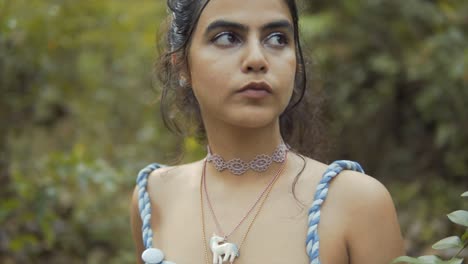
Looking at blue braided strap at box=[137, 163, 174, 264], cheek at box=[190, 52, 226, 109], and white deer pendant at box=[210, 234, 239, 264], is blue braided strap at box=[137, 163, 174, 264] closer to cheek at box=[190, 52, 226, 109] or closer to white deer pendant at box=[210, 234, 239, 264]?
white deer pendant at box=[210, 234, 239, 264]

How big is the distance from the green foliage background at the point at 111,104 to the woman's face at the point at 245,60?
5.07 ft

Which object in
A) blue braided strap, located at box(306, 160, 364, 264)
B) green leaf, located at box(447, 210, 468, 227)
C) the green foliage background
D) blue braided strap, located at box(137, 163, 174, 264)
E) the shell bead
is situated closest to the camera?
green leaf, located at box(447, 210, 468, 227)

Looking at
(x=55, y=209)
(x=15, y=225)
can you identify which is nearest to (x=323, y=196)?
(x=15, y=225)

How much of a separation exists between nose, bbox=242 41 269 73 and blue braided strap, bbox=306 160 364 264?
33 cm

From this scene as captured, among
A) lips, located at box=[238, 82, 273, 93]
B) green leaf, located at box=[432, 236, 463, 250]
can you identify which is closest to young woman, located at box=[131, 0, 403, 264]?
lips, located at box=[238, 82, 273, 93]

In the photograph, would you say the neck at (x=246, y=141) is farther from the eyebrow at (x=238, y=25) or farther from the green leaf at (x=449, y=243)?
the green leaf at (x=449, y=243)

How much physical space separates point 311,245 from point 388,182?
3170 millimetres

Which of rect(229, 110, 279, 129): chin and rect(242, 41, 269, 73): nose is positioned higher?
rect(242, 41, 269, 73): nose

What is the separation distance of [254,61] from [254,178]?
36 cm

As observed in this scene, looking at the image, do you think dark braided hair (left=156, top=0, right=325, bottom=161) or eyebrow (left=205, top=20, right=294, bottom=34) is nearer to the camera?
eyebrow (left=205, top=20, right=294, bottom=34)

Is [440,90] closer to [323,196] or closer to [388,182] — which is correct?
[388,182]

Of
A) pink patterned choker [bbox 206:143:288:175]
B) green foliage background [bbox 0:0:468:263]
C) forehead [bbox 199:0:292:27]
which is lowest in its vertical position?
green foliage background [bbox 0:0:468:263]

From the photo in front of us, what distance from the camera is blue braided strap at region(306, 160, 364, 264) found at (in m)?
2.08

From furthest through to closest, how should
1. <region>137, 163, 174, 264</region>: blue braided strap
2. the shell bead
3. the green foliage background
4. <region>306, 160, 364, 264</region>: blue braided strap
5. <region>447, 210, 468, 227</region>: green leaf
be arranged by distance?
the green foliage background, <region>137, 163, 174, 264</region>: blue braided strap, the shell bead, <region>306, 160, 364, 264</region>: blue braided strap, <region>447, 210, 468, 227</region>: green leaf
